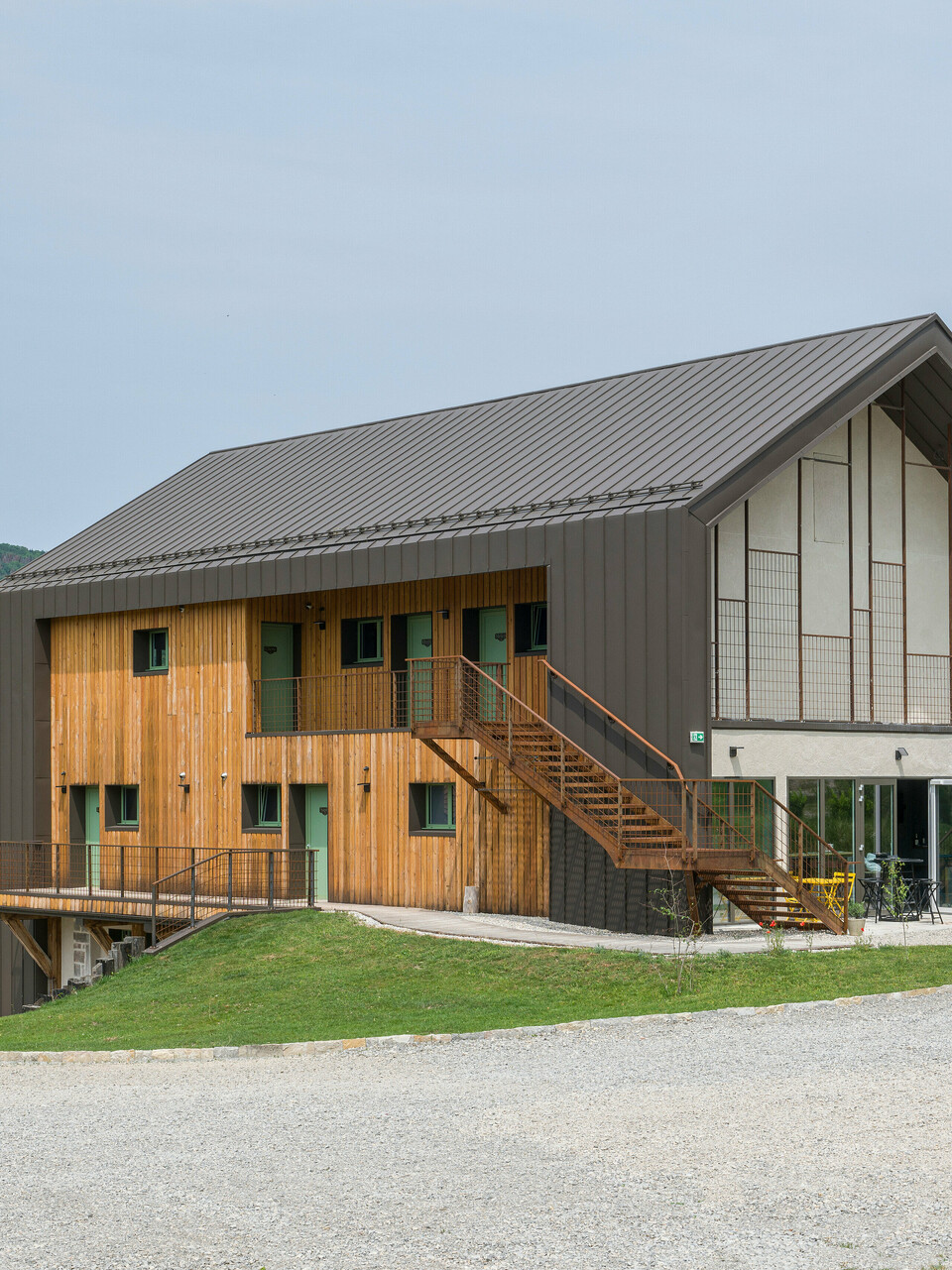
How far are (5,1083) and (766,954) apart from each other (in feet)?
29.8

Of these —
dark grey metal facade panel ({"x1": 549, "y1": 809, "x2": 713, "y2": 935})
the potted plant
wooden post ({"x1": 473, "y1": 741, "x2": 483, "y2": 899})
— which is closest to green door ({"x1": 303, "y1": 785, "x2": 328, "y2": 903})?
wooden post ({"x1": 473, "y1": 741, "x2": 483, "y2": 899})

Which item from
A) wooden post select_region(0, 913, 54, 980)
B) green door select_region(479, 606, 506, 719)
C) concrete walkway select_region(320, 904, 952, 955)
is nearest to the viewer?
concrete walkway select_region(320, 904, 952, 955)

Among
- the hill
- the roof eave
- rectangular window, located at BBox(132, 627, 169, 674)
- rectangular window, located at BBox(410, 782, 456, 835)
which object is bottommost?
rectangular window, located at BBox(410, 782, 456, 835)

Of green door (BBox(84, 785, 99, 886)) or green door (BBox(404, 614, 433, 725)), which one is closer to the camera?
green door (BBox(404, 614, 433, 725))

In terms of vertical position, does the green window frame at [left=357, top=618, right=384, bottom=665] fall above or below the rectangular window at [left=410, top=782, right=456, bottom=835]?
above

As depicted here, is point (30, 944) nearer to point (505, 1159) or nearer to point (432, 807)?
point (432, 807)

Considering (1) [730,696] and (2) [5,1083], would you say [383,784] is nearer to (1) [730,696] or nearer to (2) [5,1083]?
(1) [730,696]

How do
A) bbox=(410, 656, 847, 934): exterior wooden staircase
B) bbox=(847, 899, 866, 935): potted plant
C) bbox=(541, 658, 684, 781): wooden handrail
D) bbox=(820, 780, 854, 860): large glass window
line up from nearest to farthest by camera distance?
bbox=(410, 656, 847, 934): exterior wooden staircase → bbox=(847, 899, 866, 935): potted plant → bbox=(541, 658, 684, 781): wooden handrail → bbox=(820, 780, 854, 860): large glass window

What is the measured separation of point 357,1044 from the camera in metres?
14.2

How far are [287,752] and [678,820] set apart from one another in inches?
355

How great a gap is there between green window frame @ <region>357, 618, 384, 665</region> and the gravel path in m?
16.3

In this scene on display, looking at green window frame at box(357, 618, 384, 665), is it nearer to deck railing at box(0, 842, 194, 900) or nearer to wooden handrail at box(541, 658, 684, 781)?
deck railing at box(0, 842, 194, 900)

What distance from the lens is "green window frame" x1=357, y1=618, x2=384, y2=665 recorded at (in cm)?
2966

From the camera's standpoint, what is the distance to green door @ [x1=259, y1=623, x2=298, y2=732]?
30.1 meters
